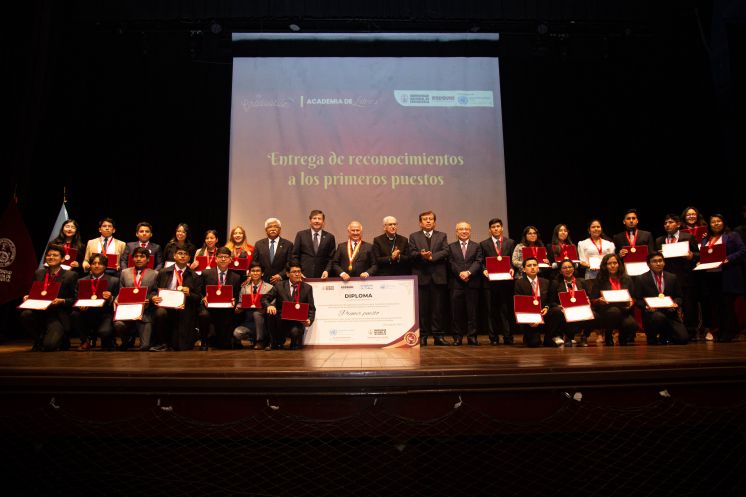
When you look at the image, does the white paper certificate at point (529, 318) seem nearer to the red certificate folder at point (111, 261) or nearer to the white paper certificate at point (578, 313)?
the white paper certificate at point (578, 313)

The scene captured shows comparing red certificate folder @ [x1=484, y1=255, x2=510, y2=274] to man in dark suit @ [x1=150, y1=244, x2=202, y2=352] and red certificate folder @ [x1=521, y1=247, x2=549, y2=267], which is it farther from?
man in dark suit @ [x1=150, y1=244, x2=202, y2=352]

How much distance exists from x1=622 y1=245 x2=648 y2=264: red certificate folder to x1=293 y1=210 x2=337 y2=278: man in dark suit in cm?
360

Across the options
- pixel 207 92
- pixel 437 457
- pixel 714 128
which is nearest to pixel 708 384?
pixel 437 457

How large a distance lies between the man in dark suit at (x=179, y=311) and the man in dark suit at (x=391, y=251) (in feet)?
6.97

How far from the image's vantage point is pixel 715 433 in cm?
315

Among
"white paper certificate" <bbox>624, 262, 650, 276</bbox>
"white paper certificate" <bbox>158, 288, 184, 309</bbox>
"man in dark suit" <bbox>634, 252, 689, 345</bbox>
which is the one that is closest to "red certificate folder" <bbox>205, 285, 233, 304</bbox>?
"white paper certificate" <bbox>158, 288, 184, 309</bbox>

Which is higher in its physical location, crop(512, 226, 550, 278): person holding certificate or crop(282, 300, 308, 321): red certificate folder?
crop(512, 226, 550, 278): person holding certificate

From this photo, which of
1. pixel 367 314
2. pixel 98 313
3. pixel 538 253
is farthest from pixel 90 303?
pixel 538 253

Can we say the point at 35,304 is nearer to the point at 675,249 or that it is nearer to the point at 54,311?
the point at 54,311

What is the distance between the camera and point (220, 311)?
5.50m

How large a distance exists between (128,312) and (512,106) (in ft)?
20.9

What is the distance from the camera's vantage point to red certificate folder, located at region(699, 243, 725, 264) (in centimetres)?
548

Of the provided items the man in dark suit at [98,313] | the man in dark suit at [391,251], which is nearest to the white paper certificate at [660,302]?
the man in dark suit at [391,251]

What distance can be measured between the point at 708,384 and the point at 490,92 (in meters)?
5.68
